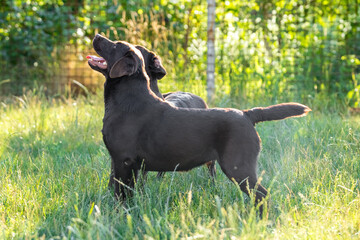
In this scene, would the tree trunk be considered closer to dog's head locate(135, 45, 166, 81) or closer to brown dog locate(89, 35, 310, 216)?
dog's head locate(135, 45, 166, 81)

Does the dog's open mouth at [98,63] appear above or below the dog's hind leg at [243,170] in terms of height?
above

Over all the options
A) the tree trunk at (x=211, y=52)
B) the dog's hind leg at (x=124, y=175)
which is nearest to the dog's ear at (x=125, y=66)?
the dog's hind leg at (x=124, y=175)

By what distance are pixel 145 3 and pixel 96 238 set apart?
6822 mm

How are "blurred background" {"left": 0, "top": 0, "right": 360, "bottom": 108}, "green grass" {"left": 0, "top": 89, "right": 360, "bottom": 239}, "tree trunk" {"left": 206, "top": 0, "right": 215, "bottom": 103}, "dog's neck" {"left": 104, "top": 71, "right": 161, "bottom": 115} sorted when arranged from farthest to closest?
"blurred background" {"left": 0, "top": 0, "right": 360, "bottom": 108}, "tree trunk" {"left": 206, "top": 0, "right": 215, "bottom": 103}, "dog's neck" {"left": 104, "top": 71, "right": 161, "bottom": 115}, "green grass" {"left": 0, "top": 89, "right": 360, "bottom": 239}

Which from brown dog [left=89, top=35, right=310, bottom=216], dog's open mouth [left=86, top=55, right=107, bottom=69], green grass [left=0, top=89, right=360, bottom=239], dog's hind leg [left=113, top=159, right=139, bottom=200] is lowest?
green grass [left=0, top=89, right=360, bottom=239]

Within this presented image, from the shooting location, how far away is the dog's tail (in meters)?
3.08

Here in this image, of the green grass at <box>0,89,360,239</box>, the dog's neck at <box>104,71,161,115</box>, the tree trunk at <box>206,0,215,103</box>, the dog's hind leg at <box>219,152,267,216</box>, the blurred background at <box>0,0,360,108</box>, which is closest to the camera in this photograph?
the green grass at <box>0,89,360,239</box>

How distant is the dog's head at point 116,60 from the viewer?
3152 millimetres

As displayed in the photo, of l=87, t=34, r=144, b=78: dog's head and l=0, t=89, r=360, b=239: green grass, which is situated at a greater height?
l=87, t=34, r=144, b=78: dog's head

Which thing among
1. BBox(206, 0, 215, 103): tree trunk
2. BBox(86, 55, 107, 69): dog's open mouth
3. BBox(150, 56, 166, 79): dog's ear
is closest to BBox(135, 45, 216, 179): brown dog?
BBox(150, 56, 166, 79): dog's ear

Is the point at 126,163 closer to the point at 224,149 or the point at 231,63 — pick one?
the point at 224,149

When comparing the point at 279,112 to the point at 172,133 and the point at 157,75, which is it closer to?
the point at 172,133

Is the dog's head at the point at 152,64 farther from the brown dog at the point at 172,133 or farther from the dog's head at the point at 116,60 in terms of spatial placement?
the brown dog at the point at 172,133

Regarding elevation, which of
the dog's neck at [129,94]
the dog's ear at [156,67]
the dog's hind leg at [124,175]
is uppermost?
the dog's ear at [156,67]
